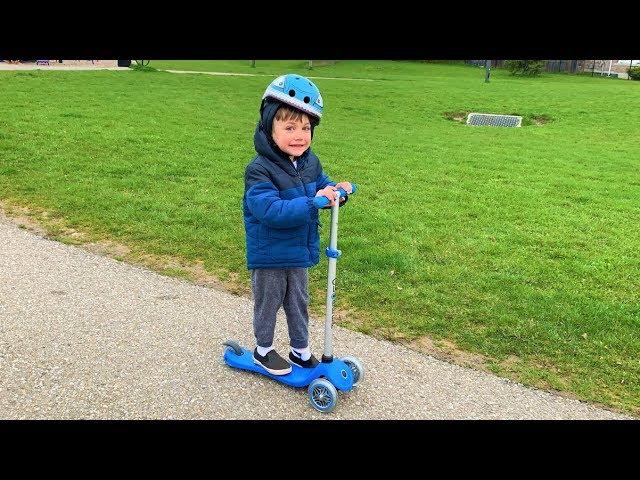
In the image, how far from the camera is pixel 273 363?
3.62 m

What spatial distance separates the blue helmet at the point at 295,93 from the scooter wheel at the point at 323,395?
1490mm

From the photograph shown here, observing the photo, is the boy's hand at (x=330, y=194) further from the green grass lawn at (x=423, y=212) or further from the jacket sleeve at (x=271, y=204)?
the green grass lawn at (x=423, y=212)

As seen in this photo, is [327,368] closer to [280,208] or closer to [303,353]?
[303,353]

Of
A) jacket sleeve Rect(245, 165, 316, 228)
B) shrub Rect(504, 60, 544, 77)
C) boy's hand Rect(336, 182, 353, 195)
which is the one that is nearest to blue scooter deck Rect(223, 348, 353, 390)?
jacket sleeve Rect(245, 165, 316, 228)

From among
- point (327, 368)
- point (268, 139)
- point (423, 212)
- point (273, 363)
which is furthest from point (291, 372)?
point (423, 212)

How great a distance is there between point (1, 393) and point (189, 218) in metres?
3.41

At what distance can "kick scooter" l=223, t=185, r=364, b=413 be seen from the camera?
328 centimetres

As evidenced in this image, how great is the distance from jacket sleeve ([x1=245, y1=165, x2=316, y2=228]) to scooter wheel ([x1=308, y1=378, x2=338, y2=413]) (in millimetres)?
899

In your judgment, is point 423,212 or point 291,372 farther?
point 423,212

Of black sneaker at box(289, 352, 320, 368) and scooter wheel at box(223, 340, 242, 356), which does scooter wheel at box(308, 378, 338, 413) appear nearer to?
black sneaker at box(289, 352, 320, 368)

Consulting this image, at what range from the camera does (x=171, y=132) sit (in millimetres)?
11844

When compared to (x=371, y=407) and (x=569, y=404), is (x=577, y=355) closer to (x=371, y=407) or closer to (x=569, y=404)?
(x=569, y=404)

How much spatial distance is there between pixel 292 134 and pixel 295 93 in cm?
22
